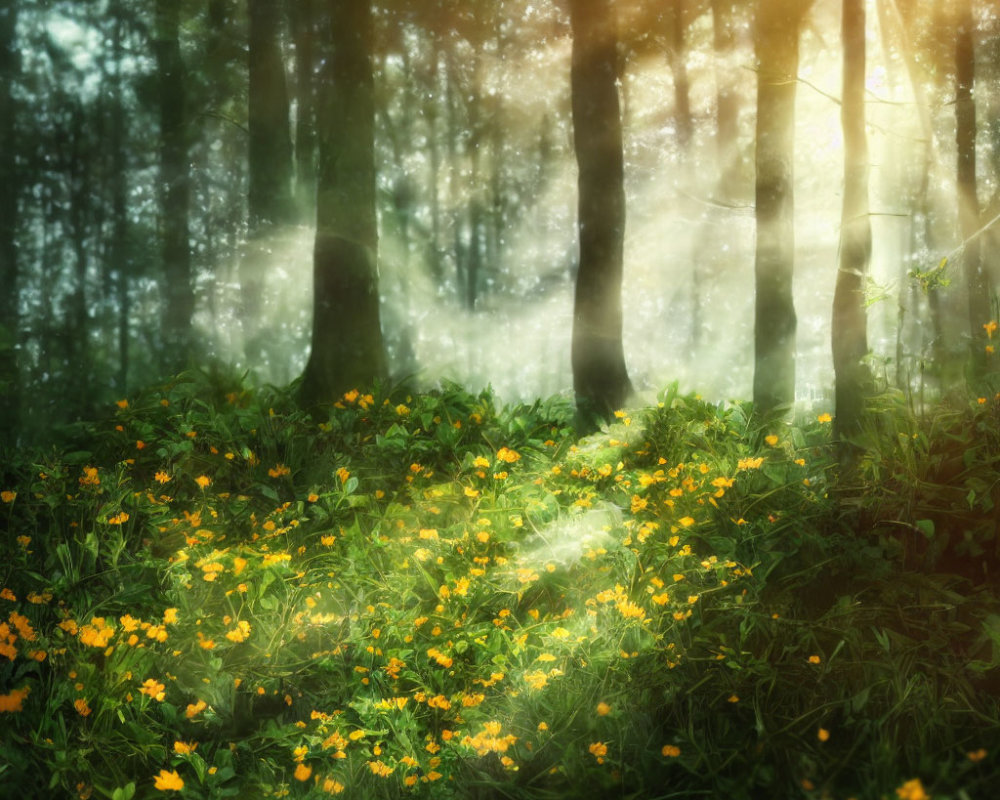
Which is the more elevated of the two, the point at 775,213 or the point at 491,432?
the point at 775,213

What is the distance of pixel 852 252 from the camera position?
16.6 feet

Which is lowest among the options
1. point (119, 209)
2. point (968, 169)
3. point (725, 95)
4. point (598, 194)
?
point (598, 194)

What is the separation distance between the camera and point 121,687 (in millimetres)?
3396

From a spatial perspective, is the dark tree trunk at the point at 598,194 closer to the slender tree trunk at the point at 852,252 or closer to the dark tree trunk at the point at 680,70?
the dark tree trunk at the point at 680,70

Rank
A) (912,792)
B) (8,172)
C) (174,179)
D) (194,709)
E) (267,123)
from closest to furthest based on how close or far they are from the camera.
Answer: (912,792)
(194,709)
(267,123)
(8,172)
(174,179)

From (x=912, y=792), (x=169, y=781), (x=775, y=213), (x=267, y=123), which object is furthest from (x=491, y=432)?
(x=267, y=123)

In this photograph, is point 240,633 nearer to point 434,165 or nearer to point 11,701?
point 11,701

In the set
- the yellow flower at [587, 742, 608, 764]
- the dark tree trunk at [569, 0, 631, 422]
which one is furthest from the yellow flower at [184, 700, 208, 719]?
the dark tree trunk at [569, 0, 631, 422]

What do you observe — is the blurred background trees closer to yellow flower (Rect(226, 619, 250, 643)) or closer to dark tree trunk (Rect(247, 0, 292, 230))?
dark tree trunk (Rect(247, 0, 292, 230))

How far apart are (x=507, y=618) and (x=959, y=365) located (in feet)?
9.41

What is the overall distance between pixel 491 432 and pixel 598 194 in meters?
2.95

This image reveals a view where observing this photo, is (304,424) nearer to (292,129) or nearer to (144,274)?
(292,129)

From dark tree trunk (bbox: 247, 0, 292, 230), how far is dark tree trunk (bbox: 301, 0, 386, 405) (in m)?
2.65

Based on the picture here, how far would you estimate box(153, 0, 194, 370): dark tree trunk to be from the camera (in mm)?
12297
